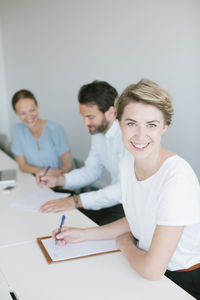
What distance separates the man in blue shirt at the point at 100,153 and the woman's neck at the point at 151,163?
669mm

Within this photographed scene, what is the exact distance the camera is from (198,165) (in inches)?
119

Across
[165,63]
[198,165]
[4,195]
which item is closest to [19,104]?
[4,195]

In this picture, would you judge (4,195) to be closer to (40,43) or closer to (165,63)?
(165,63)

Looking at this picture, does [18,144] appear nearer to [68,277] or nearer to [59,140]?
[59,140]

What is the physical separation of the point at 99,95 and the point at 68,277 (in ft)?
4.25

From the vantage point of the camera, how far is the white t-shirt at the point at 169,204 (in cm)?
115

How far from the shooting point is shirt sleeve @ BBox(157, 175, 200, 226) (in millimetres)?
1140

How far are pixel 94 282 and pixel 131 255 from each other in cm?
17

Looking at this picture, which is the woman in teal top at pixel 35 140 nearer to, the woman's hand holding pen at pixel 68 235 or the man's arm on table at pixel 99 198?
the man's arm on table at pixel 99 198

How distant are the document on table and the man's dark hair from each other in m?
0.63

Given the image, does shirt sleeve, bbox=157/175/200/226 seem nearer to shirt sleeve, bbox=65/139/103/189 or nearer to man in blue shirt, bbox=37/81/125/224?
man in blue shirt, bbox=37/81/125/224

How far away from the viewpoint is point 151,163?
53.1 inches

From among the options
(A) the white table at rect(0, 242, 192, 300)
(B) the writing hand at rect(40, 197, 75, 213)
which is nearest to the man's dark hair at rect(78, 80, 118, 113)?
(B) the writing hand at rect(40, 197, 75, 213)

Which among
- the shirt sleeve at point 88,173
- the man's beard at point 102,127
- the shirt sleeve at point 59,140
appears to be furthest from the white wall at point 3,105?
the man's beard at point 102,127
